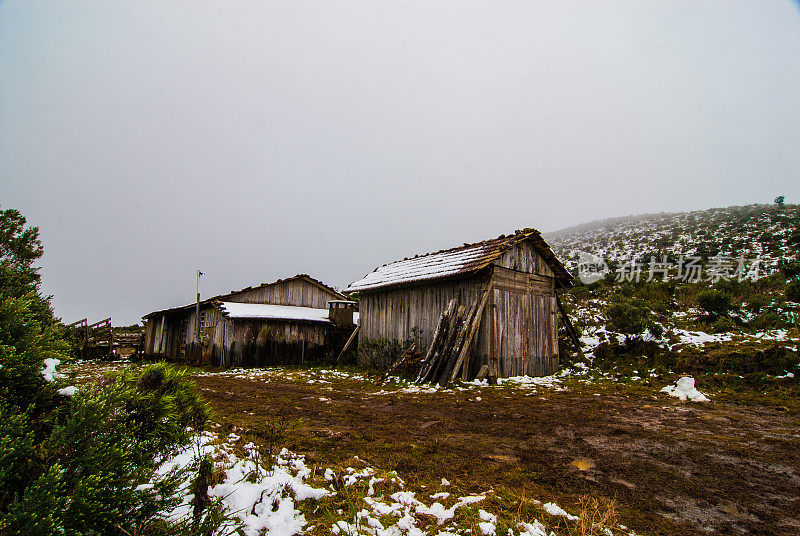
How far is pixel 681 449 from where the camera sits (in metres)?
5.04

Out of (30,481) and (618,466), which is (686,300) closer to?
(618,466)

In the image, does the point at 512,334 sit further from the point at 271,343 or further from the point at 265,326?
the point at 265,326

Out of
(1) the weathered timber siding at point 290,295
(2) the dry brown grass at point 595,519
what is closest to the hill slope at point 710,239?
(1) the weathered timber siding at point 290,295

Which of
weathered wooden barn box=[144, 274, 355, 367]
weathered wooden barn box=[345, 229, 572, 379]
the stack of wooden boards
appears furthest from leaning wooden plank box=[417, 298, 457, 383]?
weathered wooden barn box=[144, 274, 355, 367]

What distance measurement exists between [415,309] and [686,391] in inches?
318

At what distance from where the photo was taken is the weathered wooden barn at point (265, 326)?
19.7m

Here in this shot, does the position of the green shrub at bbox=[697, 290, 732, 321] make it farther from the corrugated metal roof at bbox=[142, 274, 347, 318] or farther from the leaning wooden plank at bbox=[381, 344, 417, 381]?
the corrugated metal roof at bbox=[142, 274, 347, 318]

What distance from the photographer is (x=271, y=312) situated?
20781mm

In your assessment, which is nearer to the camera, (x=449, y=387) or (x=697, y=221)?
(x=449, y=387)

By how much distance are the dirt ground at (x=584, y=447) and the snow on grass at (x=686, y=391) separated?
0.39 m

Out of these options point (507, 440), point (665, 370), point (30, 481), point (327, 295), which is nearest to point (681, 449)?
point (507, 440)

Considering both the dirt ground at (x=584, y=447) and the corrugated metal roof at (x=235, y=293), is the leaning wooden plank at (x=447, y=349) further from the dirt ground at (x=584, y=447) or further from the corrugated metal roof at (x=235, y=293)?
the corrugated metal roof at (x=235, y=293)

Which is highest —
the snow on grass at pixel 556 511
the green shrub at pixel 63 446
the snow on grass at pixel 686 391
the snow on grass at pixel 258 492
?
the green shrub at pixel 63 446

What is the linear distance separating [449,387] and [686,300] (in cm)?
1494
